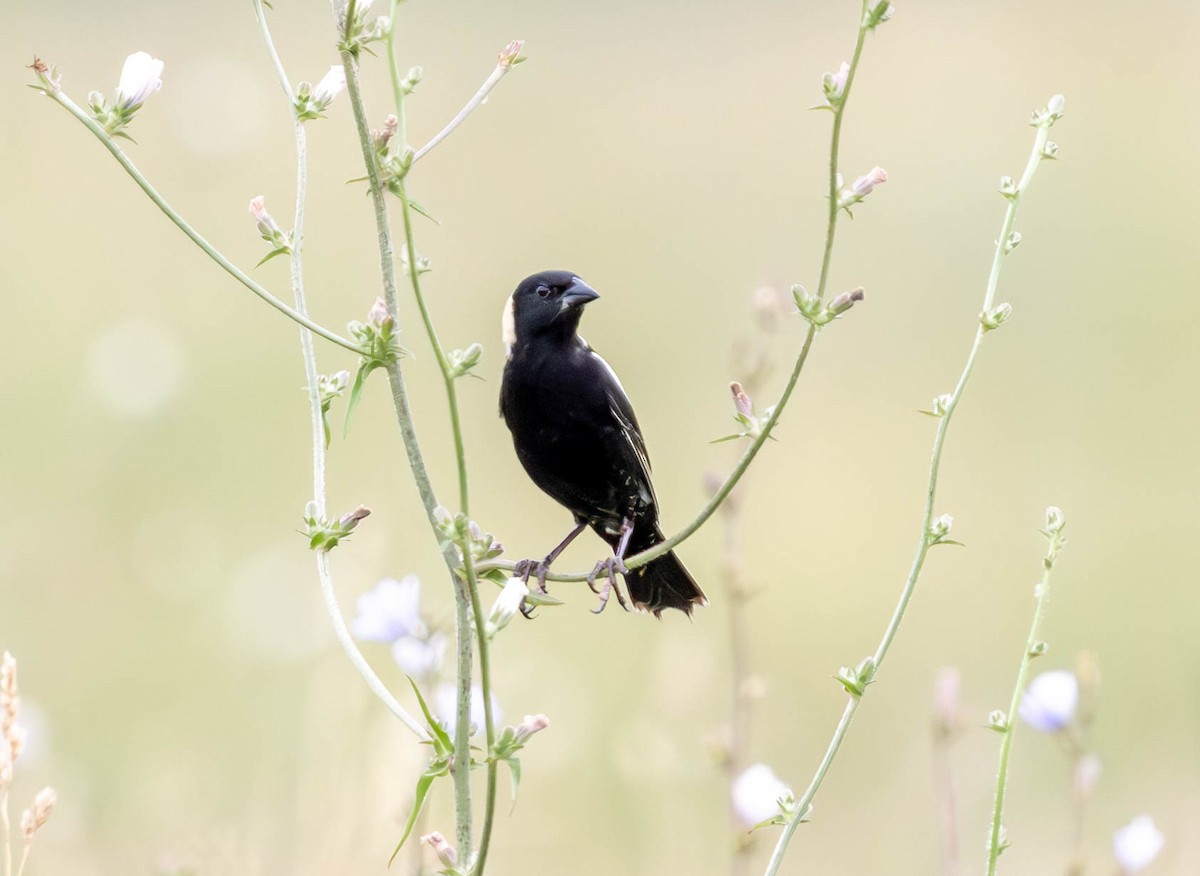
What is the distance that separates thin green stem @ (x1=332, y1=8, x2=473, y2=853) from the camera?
66.9 inches

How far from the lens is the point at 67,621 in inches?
232

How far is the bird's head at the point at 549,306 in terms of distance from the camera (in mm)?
3480

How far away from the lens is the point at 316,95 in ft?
6.95

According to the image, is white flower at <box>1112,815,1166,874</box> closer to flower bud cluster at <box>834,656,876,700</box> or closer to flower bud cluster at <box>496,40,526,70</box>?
flower bud cluster at <box>834,656,876,700</box>

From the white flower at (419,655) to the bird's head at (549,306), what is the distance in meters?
1.23

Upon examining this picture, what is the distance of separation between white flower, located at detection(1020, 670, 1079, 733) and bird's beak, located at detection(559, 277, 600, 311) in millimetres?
1396

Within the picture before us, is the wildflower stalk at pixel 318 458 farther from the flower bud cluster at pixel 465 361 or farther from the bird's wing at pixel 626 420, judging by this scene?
the bird's wing at pixel 626 420

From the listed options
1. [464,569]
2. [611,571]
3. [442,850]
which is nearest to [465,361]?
[464,569]

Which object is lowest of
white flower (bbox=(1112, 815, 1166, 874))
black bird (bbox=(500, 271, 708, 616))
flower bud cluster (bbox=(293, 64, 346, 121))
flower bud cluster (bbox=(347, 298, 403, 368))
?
white flower (bbox=(1112, 815, 1166, 874))

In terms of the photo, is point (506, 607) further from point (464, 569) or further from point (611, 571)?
point (611, 571)

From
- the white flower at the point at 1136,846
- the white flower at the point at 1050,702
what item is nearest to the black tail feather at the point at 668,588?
the white flower at the point at 1050,702

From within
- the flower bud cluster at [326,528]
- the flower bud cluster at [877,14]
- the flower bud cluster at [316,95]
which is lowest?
the flower bud cluster at [326,528]

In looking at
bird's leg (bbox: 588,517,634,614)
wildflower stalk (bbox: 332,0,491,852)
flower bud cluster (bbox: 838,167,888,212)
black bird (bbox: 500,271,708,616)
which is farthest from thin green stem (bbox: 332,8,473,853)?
black bird (bbox: 500,271,708,616)

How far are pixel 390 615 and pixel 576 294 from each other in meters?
1.24
